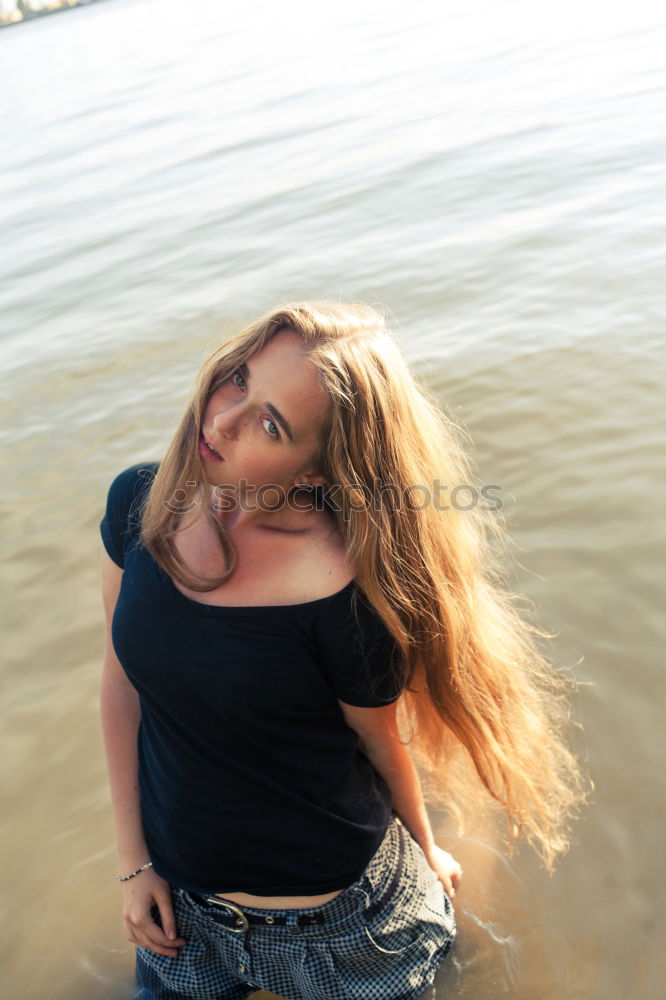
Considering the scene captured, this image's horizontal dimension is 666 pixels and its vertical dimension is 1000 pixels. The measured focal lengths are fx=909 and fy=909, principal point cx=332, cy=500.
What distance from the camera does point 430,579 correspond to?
7.15 ft

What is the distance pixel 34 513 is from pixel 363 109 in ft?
35.7

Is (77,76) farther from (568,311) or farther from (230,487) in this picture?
(230,487)

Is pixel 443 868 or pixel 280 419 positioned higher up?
pixel 280 419

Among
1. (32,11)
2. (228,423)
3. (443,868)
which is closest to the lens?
(228,423)

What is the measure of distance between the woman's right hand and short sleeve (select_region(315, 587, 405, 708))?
728mm

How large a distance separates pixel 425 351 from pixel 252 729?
4591 mm

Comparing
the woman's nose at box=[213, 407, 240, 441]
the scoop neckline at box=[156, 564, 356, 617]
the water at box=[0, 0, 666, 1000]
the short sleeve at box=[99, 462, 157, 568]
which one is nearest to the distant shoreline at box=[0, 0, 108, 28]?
the water at box=[0, 0, 666, 1000]

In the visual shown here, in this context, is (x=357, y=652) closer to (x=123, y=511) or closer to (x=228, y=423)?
(x=228, y=423)

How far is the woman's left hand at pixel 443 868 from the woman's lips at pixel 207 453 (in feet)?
3.94

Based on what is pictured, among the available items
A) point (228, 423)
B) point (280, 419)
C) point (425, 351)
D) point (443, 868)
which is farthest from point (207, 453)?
point (425, 351)

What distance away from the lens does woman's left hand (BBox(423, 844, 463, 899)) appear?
2.45 m

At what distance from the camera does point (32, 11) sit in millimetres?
67500

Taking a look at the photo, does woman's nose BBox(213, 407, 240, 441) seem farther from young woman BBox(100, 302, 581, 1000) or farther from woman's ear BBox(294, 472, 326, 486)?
woman's ear BBox(294, 472, 326, 486)

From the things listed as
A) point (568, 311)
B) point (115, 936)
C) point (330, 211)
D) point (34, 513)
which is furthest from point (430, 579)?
point (330, 211)
